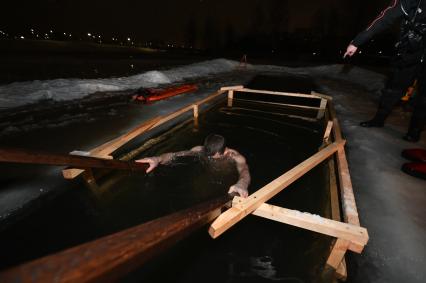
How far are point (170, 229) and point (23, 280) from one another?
2.77 ft

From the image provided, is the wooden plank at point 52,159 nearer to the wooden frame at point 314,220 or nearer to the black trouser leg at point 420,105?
the wooden frame at point 314,220

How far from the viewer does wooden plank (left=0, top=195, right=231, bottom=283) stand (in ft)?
3.03

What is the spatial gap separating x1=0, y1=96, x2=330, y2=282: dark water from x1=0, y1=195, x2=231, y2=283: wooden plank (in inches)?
61.0

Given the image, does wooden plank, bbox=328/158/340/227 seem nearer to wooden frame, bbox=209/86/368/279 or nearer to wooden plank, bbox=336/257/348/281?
wooden frame, bbox=209/86/368/279

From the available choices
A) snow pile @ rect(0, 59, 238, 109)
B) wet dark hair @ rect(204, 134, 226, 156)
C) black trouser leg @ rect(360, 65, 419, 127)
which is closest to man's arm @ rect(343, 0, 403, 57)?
black trouser leg @ rect(360, 65, 419, 127)

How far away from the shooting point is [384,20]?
16.1 ft

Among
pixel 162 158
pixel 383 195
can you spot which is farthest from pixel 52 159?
pixel 383 195

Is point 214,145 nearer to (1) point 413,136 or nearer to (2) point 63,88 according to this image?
(1) point 413,136

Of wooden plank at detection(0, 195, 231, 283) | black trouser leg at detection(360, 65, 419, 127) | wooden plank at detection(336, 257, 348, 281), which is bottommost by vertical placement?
wooden plank at detection(336, 257, 348, 281)

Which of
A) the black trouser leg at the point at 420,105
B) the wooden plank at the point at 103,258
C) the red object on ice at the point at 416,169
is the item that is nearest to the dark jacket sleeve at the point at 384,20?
the black trouser leg at the point at 420,105

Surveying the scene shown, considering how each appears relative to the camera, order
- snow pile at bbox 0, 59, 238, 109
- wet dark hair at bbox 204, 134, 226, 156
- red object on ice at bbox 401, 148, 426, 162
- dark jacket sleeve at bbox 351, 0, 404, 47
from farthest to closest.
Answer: snow pile at bbox 0, 59, 238, 109
dark jacket sleeve at bbox 351, 0, 404, 47
wet dark hair at bbox 204, 134, 226, 156
red object on ice at bbox 401, 148, 426, 162

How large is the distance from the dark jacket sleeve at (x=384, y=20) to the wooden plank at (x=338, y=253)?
4437 mm

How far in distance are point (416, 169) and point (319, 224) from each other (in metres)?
2.91

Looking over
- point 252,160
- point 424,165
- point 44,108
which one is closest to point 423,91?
point 424,165
